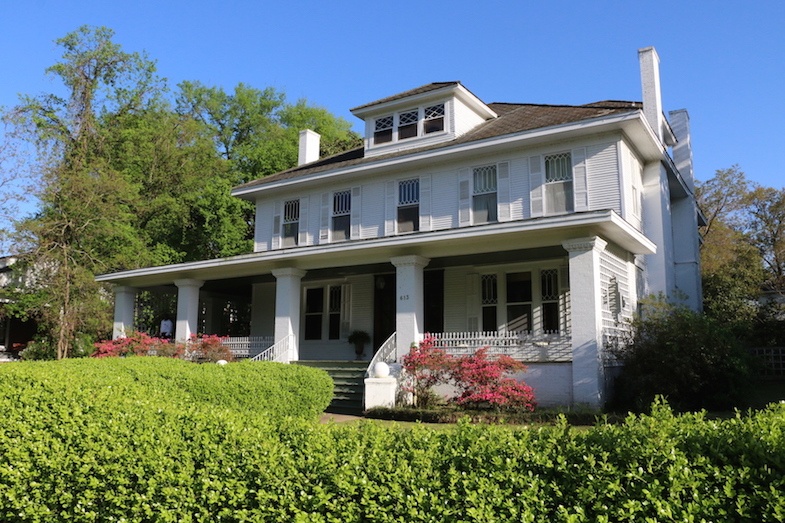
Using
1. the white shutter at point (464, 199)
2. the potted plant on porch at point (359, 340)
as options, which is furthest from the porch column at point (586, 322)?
the potted plant on porch at point (359, 340)

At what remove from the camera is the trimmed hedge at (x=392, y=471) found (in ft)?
10.8

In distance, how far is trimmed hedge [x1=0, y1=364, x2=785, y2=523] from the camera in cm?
330

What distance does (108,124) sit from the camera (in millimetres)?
30812

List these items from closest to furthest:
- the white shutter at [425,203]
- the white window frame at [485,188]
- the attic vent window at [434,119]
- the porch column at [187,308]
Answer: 1. the white window frame at [485,188]
2. the white shutter at [425,203]
3. the attic vent window at [434,119]
4. the porch column at [187,308]

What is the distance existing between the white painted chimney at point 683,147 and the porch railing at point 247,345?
14393mm

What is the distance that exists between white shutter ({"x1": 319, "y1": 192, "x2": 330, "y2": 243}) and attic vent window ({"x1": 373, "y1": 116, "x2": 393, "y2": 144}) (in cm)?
239

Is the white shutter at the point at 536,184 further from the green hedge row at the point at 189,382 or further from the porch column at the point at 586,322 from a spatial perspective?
the green hedge row at the point at 189,382

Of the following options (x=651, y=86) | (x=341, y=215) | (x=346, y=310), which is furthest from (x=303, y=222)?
(x=651, y=86)

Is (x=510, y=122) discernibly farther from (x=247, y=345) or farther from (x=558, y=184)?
(x=247, y=345)

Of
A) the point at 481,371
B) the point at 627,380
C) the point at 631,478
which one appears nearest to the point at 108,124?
the point at 481,371

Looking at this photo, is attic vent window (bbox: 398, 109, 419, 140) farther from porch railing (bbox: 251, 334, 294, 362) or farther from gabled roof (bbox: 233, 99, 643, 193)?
porch railing (bbox: 251, 334, 294, 362)

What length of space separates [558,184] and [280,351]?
879 cm

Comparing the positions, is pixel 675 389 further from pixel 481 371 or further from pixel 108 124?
pixel 108 124

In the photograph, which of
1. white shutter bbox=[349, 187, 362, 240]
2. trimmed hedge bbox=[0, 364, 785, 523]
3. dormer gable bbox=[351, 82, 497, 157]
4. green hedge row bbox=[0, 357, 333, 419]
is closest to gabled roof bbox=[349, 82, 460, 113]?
dormer gable bbox=[351, 82, 497, 157]
